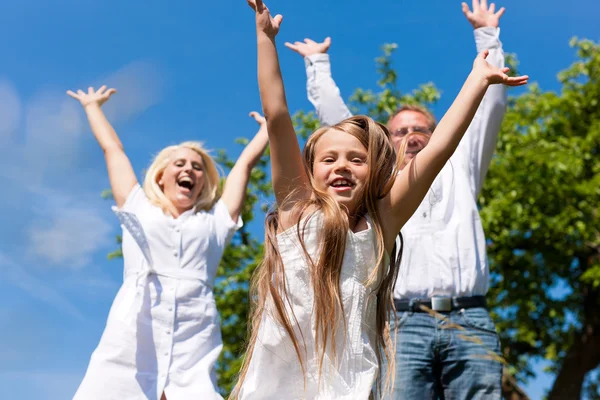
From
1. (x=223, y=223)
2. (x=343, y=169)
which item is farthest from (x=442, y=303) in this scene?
(x=223, y=223)

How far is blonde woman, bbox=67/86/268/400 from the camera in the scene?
4031 millimetres

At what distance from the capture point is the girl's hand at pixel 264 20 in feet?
8.13

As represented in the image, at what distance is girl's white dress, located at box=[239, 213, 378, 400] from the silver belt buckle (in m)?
1.04

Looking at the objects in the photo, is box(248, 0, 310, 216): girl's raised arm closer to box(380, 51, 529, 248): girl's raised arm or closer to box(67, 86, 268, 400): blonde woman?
box(380, 51, 529, 248): girl's raised arm

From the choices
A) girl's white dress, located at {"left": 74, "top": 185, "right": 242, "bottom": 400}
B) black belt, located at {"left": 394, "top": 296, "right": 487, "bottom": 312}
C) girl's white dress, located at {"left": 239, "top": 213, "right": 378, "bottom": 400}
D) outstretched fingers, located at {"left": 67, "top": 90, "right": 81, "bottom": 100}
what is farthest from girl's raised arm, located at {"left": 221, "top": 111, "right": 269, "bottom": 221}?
girl's white dress, located at {"left": 239, "top": 213, "right": 378, "bottom": 400}

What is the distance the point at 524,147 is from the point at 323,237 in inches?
471

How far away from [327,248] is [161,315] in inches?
76.3

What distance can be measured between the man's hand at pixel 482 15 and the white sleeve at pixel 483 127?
0.13 ft

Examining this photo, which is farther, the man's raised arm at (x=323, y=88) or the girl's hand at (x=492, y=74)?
the man's raised arm at (x=323, y=88)

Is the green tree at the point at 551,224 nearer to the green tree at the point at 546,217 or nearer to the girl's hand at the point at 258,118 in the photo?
the green tree at the point at 546,217

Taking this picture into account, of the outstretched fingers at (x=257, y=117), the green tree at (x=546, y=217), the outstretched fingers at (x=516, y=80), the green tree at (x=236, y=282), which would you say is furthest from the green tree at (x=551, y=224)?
the outstretched fingers at (x=516, y=80)

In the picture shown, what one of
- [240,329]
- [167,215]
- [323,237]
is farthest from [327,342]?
[240,329]

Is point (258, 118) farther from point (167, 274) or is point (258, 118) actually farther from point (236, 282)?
point (236, 282)

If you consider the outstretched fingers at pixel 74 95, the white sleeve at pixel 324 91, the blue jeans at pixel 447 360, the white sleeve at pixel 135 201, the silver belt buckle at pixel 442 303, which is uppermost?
the outstretched fingers at pixel 74 95
